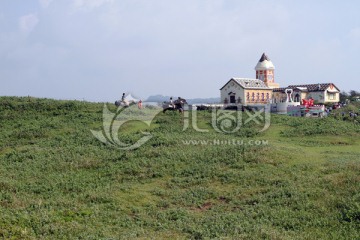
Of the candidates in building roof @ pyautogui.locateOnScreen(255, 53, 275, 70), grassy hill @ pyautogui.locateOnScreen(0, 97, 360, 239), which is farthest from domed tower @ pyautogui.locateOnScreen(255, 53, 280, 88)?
grassy hill @ pyautogui.locateOnScreen(0, 97, 360, 239)

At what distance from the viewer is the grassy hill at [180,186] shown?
31.9 feet

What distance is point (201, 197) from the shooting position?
12266 mm

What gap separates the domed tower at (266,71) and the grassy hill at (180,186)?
20.9 metres

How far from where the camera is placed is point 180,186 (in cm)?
1333

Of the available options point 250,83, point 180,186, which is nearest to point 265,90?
point 250,83

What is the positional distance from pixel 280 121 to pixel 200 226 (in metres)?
15.9

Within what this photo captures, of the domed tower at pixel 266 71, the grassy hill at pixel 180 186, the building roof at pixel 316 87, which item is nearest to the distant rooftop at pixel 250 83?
the domed tower at pixel 266 71

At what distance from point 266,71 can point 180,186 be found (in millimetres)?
30783

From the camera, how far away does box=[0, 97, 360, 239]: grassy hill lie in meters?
9.71

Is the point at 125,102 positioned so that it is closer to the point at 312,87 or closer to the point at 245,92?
the point at 245,92

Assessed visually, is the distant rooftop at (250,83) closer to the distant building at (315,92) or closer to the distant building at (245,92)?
the distant building at (245,92)

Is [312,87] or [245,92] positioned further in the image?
[312,87]

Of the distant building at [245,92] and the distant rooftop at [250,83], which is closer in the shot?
the distant building at [245,92]

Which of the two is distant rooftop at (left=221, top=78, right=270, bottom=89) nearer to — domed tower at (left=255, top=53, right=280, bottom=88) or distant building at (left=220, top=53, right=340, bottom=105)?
distant building at (left=220, top=53, right=340, bottom=105)
